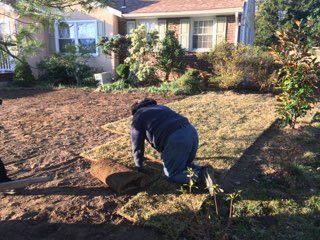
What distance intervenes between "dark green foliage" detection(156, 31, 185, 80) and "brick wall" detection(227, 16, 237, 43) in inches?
79.2

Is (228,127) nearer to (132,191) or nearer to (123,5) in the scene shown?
(132,191)

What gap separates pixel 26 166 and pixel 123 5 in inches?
478

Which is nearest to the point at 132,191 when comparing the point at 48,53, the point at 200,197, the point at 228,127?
the point at 200,197

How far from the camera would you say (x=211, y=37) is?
1408 cm

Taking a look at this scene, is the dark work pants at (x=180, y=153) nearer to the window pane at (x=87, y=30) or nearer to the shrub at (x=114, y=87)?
the shrub at (x=114, y=87)

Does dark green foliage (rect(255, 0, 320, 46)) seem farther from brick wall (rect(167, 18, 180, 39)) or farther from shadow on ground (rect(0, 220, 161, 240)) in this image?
shadow on ground (rect(0, 220, 161, 240))

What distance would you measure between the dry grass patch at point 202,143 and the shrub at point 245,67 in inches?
26.3

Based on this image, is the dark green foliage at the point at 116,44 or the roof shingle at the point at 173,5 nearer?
the roof shingle at the point at 173,5

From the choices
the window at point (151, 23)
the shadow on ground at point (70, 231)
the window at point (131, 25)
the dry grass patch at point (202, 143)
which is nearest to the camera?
the shadow on ground at point (70, 231)

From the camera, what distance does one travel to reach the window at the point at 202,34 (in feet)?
46.2

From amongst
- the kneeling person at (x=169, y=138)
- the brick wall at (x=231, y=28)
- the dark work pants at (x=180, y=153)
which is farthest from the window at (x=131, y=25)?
the dark work pants at (x=180, y=153)

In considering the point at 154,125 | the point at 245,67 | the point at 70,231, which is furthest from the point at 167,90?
the point at 70,231

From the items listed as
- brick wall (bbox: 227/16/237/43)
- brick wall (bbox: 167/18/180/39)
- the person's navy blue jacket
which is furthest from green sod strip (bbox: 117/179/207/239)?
brick wall (bbox: 167/18/180/39)

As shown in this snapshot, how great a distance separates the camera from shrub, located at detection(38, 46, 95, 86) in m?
14.6
